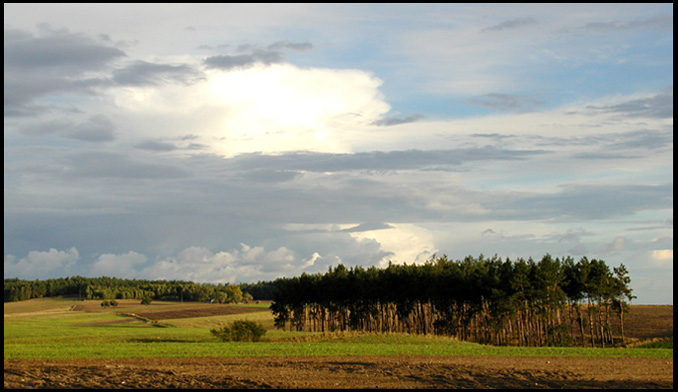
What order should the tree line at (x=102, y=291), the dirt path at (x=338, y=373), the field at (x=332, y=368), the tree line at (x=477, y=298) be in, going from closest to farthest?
the dirt path at (x=338, y=373), the field at (x=332, y=368), the tree line at (x=477, y=298), the tree line at (x=102, y=291)

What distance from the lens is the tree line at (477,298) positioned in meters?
71.3

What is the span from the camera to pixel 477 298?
2968 inches

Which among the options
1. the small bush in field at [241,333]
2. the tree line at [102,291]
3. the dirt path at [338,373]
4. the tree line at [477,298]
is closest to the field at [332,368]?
the dirt path at [338,373]

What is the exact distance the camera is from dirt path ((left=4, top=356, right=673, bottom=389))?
2477 centimetres

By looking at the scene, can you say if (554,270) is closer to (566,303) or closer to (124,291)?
(566,303)

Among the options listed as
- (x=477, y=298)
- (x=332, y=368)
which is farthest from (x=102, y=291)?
(x=332, y=368)

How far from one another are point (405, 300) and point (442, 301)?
6666 mm

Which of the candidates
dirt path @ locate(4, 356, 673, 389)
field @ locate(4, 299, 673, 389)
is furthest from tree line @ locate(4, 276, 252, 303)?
dirt path @ locate(4, 356, 673, 389)

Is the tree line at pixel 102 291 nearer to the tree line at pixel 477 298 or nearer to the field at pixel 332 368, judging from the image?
the tree line at pixel 477 298

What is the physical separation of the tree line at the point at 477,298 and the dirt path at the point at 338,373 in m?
34.8

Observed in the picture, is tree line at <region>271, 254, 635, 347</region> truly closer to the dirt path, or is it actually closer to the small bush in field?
the small bush in field

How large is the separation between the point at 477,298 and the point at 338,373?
164ft

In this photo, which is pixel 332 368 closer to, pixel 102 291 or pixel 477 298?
pixel 477 298

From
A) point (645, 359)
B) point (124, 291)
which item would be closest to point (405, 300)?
point (645, 359)
